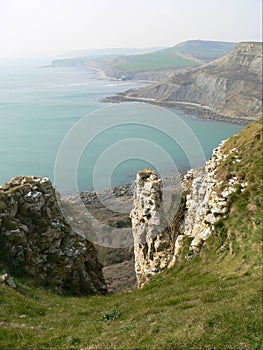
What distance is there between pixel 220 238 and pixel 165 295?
20.4 feet

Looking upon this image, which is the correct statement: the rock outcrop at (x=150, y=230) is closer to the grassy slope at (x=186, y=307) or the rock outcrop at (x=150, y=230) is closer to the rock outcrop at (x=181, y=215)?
the rock outcrop at (x=181, y=215)

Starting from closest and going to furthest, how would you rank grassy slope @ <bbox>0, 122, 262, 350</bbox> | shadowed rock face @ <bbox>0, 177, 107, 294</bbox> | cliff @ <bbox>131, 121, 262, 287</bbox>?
grassy slope @ <bbox>0, 122, 262, 350</bbox> → cliff @ <bbox>131, 121, 262, 287</bbox> → shadowed rock face @ <bbox>0, 177, 107, 294</bbox>

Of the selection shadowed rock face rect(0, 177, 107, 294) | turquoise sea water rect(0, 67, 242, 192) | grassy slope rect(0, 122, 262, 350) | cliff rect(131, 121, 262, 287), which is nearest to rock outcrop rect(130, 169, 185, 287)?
cliff rect(131, 121, 262, 287)

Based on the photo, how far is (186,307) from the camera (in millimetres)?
13883

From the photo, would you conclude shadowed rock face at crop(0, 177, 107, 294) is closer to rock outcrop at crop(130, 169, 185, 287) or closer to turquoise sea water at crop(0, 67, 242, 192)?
rock outcrop at crop(130, 169, 185, 287)

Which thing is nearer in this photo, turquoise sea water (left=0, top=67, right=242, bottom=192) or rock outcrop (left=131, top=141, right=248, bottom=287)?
rock outcrop (left=131, top=141, right=248, bottom=287)

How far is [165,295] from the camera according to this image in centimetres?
1647

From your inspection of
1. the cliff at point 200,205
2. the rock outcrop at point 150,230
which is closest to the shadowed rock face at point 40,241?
the rock outcrop at point 150,230

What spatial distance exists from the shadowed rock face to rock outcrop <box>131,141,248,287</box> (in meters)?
5.20

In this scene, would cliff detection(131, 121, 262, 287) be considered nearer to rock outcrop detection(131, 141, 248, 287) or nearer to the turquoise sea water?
rock outcrop detection(131, 141, 248, 287)

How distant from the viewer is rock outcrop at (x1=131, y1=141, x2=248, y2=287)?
22.6 metres

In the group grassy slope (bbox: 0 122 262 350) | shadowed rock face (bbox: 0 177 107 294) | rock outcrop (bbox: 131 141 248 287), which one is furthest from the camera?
shadowed rock face (bbox: 0 177 107 294)

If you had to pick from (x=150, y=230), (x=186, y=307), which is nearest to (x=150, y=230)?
(x=150, y=230)

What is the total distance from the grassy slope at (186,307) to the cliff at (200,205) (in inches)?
5.2
